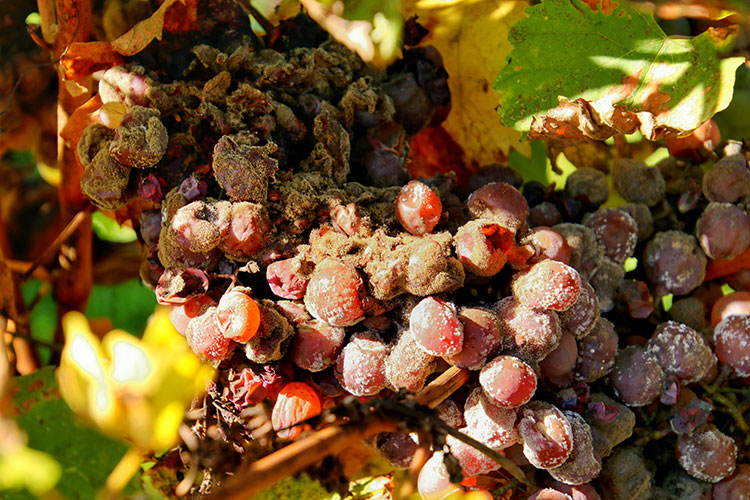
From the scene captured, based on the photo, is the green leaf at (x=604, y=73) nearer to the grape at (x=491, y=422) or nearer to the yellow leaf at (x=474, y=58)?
the yellow leaf at (x=474, y=58)

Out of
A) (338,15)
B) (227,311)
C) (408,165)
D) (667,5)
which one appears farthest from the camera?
(408,165)

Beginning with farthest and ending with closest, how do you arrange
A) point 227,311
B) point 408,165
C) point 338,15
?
point 408,165 < point 338,15 < point 227,311

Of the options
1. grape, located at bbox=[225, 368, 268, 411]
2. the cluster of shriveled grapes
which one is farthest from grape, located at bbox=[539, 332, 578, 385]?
grape, located at bbox=[225, 368, 268, 411]

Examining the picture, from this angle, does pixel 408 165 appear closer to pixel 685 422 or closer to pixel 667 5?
pixel 667 5

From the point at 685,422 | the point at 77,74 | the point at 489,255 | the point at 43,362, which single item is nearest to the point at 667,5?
the point at 489,255

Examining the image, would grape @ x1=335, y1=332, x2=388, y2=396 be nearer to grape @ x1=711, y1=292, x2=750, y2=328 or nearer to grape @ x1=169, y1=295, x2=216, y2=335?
grape @ x1=169, y1=295, x2=216, y2=335

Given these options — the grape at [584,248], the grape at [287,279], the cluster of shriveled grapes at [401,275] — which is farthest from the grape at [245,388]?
the grape at [584,248]
